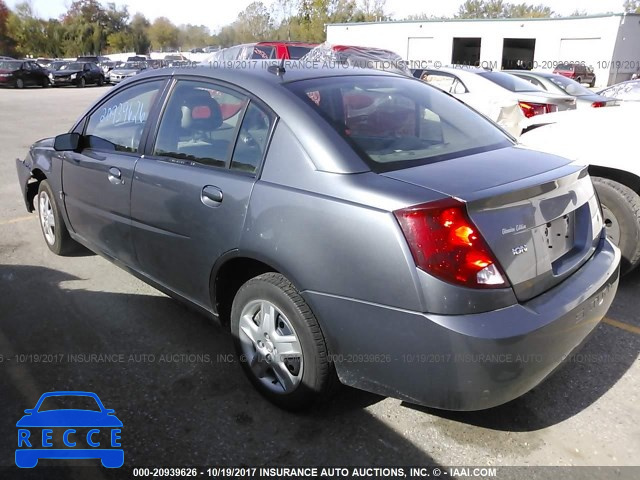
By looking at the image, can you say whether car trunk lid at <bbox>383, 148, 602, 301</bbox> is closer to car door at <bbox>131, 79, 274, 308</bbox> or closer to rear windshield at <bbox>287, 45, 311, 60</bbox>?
car door at <bbox>131, 79, 274, 308</bbox>

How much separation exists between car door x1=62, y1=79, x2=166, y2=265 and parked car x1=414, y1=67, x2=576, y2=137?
5.26m

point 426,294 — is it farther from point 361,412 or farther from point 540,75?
point 540,75

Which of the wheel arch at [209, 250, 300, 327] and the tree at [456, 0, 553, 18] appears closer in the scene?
the wheel arch at [209, 250, 300, 327]

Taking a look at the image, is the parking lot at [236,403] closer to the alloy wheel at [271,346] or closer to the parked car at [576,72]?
the alloy wheel at [271,346]

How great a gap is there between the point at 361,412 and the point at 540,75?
1184 cm

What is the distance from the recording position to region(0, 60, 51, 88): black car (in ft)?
95.0

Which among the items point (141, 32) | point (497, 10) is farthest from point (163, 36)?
point (497, 10)

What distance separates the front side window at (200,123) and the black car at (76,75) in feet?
107

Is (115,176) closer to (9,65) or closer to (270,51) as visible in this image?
(270,51)

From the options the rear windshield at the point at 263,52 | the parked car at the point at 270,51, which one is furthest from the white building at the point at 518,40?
the rear windshield at the point at 263,52

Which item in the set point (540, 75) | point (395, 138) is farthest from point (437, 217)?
point (540, 75)

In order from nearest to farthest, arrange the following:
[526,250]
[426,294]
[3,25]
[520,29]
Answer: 1. [426,294]
2. [526,250]
3. [520,29]
4. [3,25]

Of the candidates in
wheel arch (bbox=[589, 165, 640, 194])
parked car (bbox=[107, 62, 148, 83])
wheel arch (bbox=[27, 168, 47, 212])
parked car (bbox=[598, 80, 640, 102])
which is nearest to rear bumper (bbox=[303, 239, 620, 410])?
wheel arch (bbox=[589, 165, 640, 194])

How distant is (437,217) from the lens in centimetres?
217
